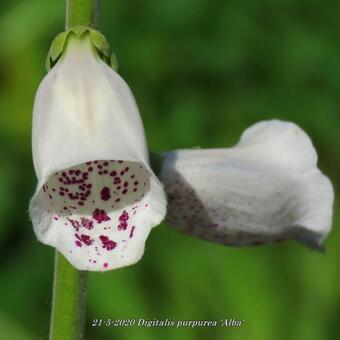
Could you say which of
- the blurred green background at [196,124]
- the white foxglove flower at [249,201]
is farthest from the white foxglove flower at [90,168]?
the blurred green background at [196,124]

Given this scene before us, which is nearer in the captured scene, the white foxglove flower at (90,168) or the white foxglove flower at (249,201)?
the white foxglove flower at (90,168)

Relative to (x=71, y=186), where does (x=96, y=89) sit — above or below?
above

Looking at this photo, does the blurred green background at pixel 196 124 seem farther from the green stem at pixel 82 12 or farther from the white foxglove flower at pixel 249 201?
the green stem at pixel 82 12

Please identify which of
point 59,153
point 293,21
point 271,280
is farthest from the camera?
point 293,21

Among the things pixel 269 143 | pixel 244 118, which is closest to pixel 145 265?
pixel 244 118

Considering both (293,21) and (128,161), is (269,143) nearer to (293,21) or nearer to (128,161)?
(128,161)

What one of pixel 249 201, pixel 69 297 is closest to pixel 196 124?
pixel 249 201

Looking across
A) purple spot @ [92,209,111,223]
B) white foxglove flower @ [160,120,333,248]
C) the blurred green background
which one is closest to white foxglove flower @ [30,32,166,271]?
purple spot @ [92,209,111,223]
